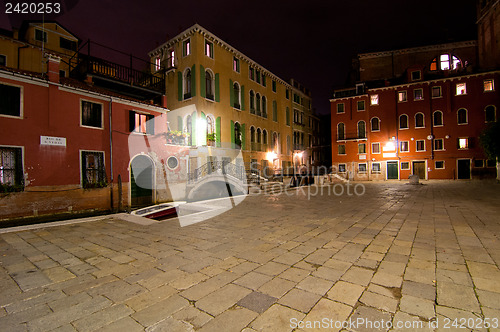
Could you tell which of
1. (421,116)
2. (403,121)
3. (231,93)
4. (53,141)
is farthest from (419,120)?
(53,141)

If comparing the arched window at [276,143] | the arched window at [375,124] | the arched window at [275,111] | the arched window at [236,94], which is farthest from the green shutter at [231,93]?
the arched window at [375,124]

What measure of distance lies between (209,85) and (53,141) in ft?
38.6

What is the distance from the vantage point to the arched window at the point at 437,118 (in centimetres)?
2445

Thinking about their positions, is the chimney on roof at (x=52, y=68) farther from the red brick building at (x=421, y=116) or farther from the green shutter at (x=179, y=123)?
the red brick building at (x=421, y=116)

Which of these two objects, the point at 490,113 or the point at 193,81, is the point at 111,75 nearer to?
the point at 193,81

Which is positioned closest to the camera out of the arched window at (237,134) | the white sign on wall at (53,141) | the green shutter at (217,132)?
the white sign on wall at (53,141)

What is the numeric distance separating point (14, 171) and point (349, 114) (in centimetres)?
2990

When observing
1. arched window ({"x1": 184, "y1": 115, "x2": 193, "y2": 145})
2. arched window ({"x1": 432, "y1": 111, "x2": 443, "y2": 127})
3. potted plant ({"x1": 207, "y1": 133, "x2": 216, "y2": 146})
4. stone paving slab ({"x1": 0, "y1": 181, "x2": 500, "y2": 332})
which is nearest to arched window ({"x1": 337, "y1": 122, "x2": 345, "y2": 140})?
arched window ({"x1": 432, "y1": 111, "x2": 443, "y2": 127})

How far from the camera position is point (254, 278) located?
3176 millimetres

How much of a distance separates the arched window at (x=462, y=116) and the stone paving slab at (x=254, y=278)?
78.8 ft

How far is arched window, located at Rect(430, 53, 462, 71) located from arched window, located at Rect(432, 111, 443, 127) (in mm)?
5893

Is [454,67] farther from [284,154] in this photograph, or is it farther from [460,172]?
[284,154]

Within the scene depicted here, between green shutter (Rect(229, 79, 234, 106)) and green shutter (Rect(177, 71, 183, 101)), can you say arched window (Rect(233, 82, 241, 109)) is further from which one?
green shutter (Rect(177, 71, 183, 101))

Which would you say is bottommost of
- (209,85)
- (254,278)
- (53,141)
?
(254,278)
